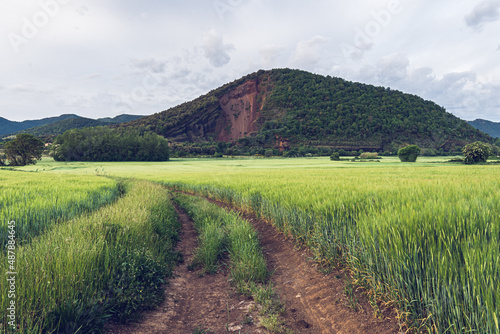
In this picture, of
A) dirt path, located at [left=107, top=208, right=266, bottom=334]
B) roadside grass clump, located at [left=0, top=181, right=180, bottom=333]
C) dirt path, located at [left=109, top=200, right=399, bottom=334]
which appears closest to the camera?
roadside grass clump, located at [left=0, top=181, right=180, bottom=333]

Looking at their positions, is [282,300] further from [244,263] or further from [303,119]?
[303,119]

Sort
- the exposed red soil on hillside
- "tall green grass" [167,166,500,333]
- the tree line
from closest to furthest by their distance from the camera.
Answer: "tall green grass" [167,166,500,333]
the tree line
the exposed red soil on hillside

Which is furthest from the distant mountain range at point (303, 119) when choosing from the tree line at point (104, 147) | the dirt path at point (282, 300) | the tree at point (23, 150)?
the dirt path at point (282, 300)

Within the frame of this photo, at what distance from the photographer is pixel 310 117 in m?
110

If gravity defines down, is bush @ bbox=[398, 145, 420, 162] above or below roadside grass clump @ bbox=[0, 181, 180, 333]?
above

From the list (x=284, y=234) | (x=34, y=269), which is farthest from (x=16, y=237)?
(x=284, y=234)

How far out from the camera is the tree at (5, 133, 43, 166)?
5709 cm

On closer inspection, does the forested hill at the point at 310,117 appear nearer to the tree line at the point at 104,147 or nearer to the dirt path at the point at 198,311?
the tree line at the point at 104,147

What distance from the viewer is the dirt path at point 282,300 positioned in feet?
11.3

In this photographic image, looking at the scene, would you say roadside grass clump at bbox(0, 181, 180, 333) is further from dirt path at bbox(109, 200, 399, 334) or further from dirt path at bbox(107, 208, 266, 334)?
dirt path at bbox(109, 200, 399, 334)

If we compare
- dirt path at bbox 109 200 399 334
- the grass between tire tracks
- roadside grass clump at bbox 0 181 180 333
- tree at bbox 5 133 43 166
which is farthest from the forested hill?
roadside grass clump at bbox 0 181 180 333

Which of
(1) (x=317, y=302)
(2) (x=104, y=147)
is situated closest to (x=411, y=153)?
(1) (x=317, y=302)

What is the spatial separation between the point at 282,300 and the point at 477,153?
166 feet

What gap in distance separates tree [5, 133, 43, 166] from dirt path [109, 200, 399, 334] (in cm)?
7386
